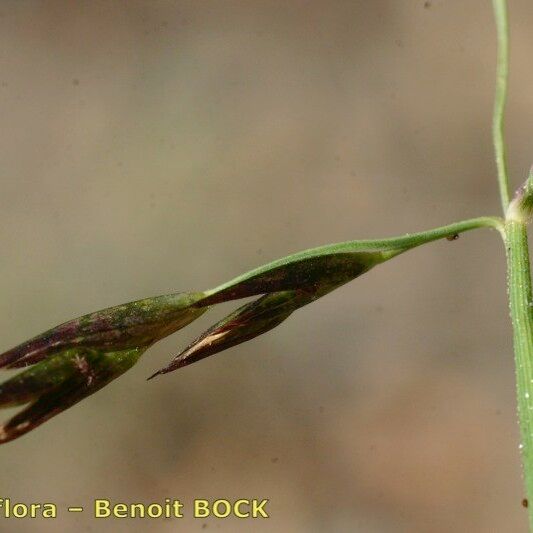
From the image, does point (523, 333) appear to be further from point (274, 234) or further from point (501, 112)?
point (274, 234)

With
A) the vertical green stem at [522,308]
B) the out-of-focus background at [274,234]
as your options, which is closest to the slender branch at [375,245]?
the vertical green stem at [522,308]

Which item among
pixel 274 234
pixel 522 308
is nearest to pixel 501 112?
pixel 522 308

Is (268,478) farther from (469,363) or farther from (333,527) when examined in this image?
(469,363)

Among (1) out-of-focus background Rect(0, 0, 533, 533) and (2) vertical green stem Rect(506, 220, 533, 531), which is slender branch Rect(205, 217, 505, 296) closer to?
(2) vertical green stem Rect(506, 220, 533, 531)


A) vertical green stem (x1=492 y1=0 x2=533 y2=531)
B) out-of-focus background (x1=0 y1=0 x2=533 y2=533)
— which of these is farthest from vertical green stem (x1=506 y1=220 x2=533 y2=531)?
out-of-focus background (x1=0 y1=0 x2=533 y2=533)

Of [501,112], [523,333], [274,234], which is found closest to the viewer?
[523,333]

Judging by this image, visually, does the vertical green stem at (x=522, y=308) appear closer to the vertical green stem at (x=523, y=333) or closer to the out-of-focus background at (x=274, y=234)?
the vertical green stem at (x=523, y=333)
